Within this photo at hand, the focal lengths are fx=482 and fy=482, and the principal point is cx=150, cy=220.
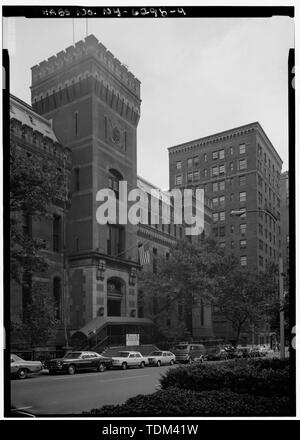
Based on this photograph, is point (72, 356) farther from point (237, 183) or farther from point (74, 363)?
point (237, 183)

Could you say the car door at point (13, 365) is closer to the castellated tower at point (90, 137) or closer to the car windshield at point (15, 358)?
the car windshield at point (15, 358)

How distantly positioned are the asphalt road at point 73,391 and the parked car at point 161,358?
95cm

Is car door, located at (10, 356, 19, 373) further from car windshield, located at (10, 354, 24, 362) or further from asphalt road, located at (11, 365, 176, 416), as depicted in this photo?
asphalt road, located at (11, 365, 176, 416)

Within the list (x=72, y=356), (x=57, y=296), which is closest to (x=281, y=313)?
(x=72, y=356)

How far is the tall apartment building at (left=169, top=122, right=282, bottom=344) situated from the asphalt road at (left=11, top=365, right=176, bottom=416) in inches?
132

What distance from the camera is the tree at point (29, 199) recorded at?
35.6ft

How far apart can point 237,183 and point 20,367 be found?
577 cm

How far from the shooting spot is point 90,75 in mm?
10461

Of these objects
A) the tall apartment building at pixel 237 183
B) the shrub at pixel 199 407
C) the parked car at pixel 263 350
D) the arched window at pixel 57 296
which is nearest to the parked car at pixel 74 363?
the arched window at pixel 57 296

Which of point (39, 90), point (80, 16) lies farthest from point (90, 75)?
point (80, 16)

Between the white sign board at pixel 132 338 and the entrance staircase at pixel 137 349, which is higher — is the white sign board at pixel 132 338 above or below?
above

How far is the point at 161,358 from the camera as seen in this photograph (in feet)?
40.1

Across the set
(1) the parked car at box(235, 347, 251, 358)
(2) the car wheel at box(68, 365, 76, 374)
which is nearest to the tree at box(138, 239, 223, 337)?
(1) the parked car at box(235, 347, 251, 358)

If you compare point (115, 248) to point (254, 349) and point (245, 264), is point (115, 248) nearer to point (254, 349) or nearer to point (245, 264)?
point (245, 264)
